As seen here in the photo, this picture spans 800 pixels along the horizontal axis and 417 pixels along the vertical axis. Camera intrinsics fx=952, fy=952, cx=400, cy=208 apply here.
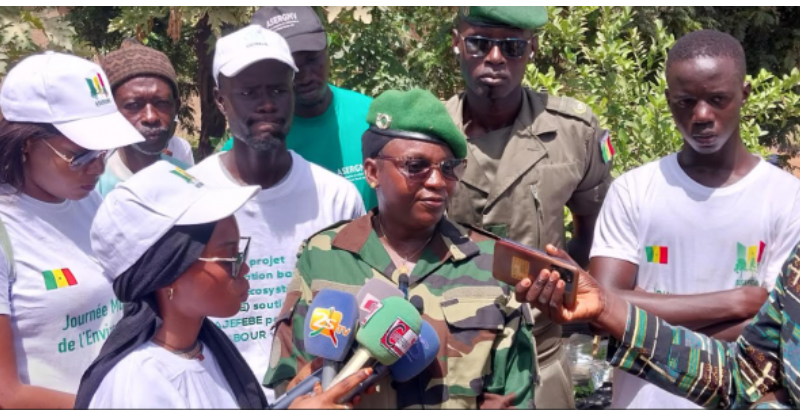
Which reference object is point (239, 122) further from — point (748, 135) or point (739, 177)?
point (748, 135)

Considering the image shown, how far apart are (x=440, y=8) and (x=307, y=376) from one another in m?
4.80

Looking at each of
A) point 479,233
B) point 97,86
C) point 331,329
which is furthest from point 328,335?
point 97,86

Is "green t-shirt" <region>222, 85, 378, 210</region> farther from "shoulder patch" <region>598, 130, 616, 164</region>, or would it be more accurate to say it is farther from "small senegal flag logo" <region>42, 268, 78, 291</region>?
"small senegal flag logo" <region>42, 268, 78, 291</region>

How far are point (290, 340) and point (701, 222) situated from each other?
1.66m

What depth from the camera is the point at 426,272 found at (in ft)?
10.9

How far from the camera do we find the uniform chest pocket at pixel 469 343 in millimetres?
3117

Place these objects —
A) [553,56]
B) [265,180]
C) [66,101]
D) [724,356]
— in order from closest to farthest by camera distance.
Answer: [724,356]
[66,101]
[265,180]
[553,56]

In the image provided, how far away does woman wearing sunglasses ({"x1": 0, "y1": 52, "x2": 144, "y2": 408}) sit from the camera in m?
3.20

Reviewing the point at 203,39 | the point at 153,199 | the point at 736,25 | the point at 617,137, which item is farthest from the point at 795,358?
the point at 736,25

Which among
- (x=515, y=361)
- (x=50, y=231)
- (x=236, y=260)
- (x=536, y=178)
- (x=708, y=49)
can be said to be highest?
(x=708, y=49)

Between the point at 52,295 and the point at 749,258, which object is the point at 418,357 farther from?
the point at 749,258

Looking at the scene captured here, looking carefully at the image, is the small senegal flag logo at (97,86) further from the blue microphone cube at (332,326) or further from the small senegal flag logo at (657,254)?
the small senegal flag logo at (657,254)

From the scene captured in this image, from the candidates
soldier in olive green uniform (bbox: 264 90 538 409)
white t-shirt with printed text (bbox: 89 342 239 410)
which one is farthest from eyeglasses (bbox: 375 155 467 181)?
white t-shirt with printed text (bbox: 89 342 239 410)

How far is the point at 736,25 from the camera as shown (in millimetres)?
9742
